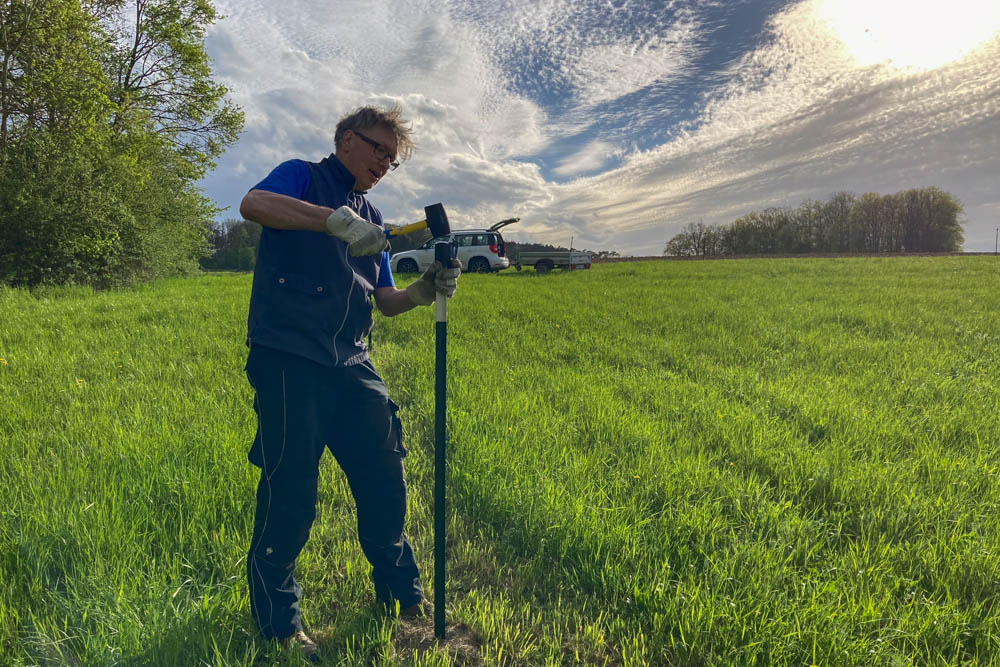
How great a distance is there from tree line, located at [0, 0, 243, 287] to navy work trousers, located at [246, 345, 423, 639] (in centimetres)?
1670

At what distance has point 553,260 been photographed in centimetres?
2561

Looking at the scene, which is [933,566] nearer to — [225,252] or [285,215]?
[285,215]

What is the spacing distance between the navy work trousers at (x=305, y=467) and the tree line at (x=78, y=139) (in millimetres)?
16699

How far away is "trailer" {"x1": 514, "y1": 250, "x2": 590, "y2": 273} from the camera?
25.3m

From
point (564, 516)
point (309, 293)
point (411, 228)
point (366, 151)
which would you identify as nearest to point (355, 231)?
point (411, 228)

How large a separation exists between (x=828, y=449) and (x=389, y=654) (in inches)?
139

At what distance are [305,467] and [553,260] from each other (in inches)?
967

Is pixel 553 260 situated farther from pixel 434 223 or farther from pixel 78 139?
pixel 434 223

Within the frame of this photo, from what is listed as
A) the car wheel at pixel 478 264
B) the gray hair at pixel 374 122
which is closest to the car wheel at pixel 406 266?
the car wheel at pixel 478 264

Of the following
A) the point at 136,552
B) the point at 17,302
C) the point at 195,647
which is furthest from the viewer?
the point at 17,302

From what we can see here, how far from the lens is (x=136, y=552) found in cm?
222

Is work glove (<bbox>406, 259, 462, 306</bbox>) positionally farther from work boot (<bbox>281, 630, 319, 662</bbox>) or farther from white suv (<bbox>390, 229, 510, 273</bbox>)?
white suv (<bbox>390, 229, 510, 273</bbox>)

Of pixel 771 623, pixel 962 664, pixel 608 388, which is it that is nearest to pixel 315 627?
pixel 771 623

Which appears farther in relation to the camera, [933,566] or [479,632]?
[933,566]
